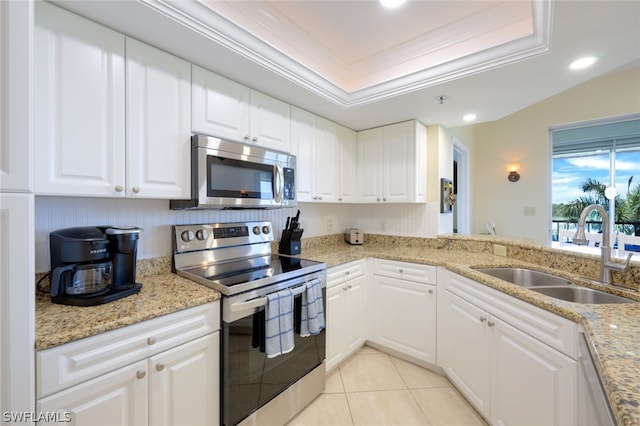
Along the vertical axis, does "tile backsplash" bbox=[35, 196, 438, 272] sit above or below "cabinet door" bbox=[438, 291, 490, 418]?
above

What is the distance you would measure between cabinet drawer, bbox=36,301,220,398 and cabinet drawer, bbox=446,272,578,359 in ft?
5.08

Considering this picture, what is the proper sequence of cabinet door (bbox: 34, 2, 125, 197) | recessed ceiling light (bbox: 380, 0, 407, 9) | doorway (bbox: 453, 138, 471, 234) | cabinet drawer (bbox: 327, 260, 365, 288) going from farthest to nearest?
doorway (bbox: 453, 138, 471, 234)
cabinet drawer (bbox: 327, 260, 365, 288)
recessed ceiling light (bbox: 380, 0, 407, 9)
cabinet door (bbox: 34, 2, 125, 197)

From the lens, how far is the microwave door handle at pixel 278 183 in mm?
2004

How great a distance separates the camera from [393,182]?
276 cm

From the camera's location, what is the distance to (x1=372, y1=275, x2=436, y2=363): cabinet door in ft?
7.07

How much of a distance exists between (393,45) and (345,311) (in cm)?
211

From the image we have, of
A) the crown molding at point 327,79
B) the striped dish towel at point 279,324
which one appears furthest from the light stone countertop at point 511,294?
the crown molding at point 327,79

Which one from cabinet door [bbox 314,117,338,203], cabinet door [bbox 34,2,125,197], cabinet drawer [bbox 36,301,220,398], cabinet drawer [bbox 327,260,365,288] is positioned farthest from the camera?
cabinet door [bbox 314,117,338,203]

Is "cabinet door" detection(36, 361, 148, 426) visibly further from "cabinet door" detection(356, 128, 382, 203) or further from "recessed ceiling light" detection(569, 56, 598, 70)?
"recessed ceiling light" detection(569, 56, 598, 70)

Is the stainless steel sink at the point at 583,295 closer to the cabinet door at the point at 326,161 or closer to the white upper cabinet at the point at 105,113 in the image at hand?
the cabinet door at the point at 326,161

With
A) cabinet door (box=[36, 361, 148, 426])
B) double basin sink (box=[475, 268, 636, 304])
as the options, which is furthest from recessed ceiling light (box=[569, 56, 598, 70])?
cabinet door (box=[36, 361, 148, 426])

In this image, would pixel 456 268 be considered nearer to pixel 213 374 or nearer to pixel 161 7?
pixel 213 374

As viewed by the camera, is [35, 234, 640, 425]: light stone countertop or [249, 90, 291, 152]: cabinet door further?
[249, 90, 291, 152]: cabinet door

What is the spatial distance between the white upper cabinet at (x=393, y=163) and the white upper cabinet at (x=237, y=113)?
42.2 inches
